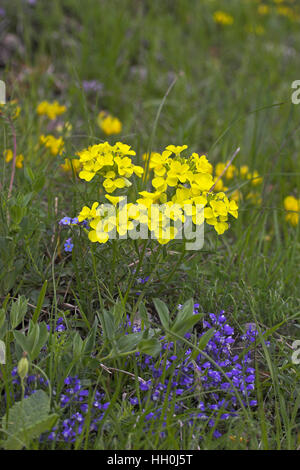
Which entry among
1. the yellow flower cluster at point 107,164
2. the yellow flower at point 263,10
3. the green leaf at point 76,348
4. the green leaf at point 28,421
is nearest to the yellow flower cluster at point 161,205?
the yellow flower cluster at point 107,164

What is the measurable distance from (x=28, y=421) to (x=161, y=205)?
72cm

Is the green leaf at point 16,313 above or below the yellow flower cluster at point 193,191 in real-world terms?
below

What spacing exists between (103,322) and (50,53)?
3140 mm

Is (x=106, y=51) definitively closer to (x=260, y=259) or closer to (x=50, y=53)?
(x=50, y=53)

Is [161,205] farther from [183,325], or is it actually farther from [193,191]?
[183,325]

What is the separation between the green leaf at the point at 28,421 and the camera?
1.38 m

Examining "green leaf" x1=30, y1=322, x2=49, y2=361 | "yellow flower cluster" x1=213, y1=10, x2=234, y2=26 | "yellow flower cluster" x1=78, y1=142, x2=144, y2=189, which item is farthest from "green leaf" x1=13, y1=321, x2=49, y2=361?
"yellow flower cluster" x1=213, y1=10, x2=234, y2=26

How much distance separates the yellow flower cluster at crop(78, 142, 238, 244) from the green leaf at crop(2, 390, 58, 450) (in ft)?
1.59

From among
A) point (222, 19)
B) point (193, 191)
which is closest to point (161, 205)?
point (193, 191)

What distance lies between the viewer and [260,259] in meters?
2.37

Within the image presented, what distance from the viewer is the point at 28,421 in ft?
4.65

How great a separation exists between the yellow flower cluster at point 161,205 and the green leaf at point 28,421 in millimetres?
484

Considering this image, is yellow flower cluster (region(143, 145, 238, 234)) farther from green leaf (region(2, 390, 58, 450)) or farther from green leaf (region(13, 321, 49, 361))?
green leaf (region(2, 390, 58, 450))

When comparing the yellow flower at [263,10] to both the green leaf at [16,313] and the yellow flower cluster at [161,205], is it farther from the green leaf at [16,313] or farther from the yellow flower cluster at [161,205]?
the green leaf at [16,313]
